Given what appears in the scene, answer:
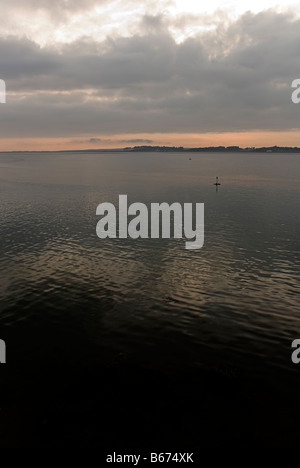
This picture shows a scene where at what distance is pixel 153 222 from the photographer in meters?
72.2

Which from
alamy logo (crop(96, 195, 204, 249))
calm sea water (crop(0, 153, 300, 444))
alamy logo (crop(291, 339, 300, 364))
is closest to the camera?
calm sea water (crop(0, 153, 300, 444))

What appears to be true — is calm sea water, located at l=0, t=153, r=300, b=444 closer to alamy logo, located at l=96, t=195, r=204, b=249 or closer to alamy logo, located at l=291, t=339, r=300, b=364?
alamy logo, located at l=291, t=339, r=300, b=364

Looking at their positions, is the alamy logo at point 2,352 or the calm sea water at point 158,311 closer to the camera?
the calm sea water at point 158,311

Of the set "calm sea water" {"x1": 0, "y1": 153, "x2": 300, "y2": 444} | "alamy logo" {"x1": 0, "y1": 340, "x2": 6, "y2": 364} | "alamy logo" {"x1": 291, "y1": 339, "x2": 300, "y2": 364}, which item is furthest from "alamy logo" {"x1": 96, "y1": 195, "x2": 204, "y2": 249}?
"alamy logo" {"x1": 0, "y1": 340, "x2": 6, "y2": 364}

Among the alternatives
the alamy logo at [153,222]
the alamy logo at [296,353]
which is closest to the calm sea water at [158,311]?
the alamy logo at [296,353]

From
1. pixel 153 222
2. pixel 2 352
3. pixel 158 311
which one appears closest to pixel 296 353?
pixel 158 311

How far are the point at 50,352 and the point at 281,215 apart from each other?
69.9m

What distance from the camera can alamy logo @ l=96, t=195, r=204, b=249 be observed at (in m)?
60.8

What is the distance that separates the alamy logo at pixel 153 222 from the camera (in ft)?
200

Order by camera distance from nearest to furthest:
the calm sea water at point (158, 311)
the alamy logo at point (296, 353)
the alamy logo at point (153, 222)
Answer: the calm sea water at point (158, 311)
the alamy logo at point (296, 353)
the alamy logo at point (153, 222)

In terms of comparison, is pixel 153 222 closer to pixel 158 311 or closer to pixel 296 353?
pixel 158 311

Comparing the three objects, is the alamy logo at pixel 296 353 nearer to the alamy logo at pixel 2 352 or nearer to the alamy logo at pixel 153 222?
the alamy logo at pixel 2 352

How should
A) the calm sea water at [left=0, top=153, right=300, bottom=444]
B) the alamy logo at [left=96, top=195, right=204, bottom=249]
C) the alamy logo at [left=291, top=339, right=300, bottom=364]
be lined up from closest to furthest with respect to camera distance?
1. the calm sea water at [left=0, top=153, right=300, bottom=444]
2. the alamy logo at [left=291, top=339, right=300, bottom=364]
3. the alamy logo at [left=96, top=195, right=204, bottom=249]

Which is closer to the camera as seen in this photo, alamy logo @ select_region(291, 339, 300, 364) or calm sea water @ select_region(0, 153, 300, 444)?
calm sea water @ select_region(0, 153, 300, 444)
